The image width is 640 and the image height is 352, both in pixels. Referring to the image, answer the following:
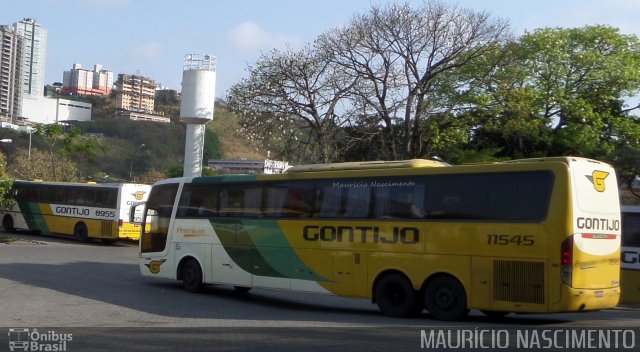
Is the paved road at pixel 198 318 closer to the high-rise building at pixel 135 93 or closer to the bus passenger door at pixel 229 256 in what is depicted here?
the bus passenger door at pixel 229 256

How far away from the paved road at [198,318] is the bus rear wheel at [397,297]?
0.81ft

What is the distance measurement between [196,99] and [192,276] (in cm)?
1930

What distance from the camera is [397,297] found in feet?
50.7

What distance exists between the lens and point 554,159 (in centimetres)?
1370

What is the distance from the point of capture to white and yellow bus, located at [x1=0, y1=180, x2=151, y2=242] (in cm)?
3697

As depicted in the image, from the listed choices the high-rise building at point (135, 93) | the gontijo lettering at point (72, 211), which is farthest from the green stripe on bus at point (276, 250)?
the high-rise building at point (135, 93)

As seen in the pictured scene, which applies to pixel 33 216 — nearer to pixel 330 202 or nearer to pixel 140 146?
pixel 330 202

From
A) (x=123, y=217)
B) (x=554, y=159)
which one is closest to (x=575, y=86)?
(x=123, y=217)

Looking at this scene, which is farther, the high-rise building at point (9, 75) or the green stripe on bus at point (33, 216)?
the high-rise building at point (9, 75)

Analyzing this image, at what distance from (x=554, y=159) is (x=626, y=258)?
688cm

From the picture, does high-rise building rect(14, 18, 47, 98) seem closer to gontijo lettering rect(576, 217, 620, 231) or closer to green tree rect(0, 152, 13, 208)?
green tree rect(0, 152, 13, 208)

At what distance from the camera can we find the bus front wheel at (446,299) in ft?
47.3

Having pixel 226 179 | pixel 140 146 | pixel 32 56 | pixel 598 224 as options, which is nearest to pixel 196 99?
pixel 226 179

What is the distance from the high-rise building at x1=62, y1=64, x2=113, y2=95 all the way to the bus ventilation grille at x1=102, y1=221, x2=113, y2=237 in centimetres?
14573
